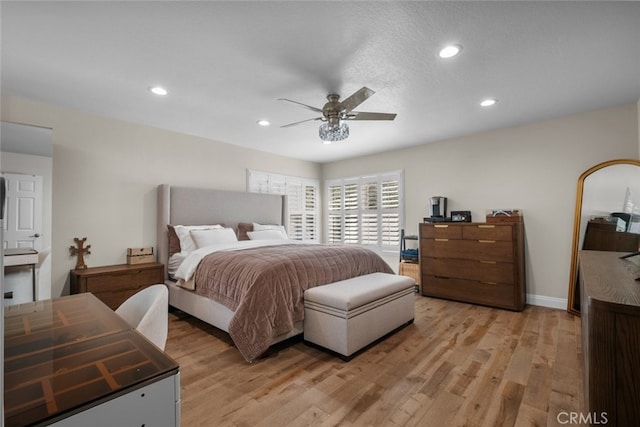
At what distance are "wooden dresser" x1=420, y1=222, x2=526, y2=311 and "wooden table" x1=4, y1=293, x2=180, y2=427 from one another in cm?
387

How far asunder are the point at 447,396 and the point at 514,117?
3.26 metres

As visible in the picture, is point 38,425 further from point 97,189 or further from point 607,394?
point 97,189

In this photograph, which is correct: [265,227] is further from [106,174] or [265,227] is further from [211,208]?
[106,174]

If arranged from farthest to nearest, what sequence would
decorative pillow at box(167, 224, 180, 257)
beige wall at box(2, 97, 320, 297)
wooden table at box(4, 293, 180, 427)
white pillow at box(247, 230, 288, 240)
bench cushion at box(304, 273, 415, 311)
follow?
white pillow at box(247, 230, 288, 240), decorative pillow at box(167, 224, 180, 257), beige wall at box(2, 97, 320, 297), bench cushion at box(304, 273, 415, 311), wooden table at box(4, 293, 180, 427)

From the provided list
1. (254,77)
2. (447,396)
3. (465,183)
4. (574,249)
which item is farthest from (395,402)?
(465,183)

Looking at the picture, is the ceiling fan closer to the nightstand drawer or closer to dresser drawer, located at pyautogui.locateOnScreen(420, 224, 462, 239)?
dresser drawer, located at pyautogui.locateOnScreen(420, 224, 462, 239)

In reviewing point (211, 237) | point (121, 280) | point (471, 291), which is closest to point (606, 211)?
point (471, 291)

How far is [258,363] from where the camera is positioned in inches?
90.6

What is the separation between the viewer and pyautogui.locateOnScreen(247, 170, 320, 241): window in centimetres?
506

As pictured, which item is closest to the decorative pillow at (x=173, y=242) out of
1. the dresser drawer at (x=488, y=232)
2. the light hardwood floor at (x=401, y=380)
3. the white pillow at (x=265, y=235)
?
the white pillow at (x=265, y=235)

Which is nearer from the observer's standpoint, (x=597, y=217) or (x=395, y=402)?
(x=395, y=402)

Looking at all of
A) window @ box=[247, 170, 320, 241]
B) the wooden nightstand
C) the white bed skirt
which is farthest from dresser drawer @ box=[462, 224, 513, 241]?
the wooden nightstand

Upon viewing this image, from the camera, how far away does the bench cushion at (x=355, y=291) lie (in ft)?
7.84

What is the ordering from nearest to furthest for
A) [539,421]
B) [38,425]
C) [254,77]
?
[38,425]
[539,421]
[254,77]
